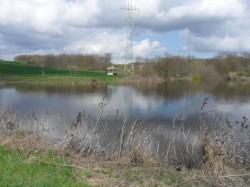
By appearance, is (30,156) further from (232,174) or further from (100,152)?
(232,174)

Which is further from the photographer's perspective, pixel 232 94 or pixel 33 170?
pixel 232 94

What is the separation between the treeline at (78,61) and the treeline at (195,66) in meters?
18.8

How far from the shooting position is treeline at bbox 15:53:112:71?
12788cm

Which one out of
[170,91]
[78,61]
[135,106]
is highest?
[78,61]

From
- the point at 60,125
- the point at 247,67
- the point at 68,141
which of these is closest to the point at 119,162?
the point at 68,141

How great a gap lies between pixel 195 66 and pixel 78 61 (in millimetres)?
40326

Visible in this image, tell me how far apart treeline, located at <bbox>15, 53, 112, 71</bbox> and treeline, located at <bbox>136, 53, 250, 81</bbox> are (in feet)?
61.6

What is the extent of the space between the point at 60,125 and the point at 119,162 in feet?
34.1

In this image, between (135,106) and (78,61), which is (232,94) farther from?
(78,61)

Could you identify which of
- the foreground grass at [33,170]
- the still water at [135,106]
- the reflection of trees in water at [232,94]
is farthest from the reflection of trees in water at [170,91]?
the foreground grass at [33,170]

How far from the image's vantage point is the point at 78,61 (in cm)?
13062

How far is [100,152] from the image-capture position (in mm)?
11891

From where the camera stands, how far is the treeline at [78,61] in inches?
5034

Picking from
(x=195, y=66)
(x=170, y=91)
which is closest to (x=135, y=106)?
(x=170, y=91)
